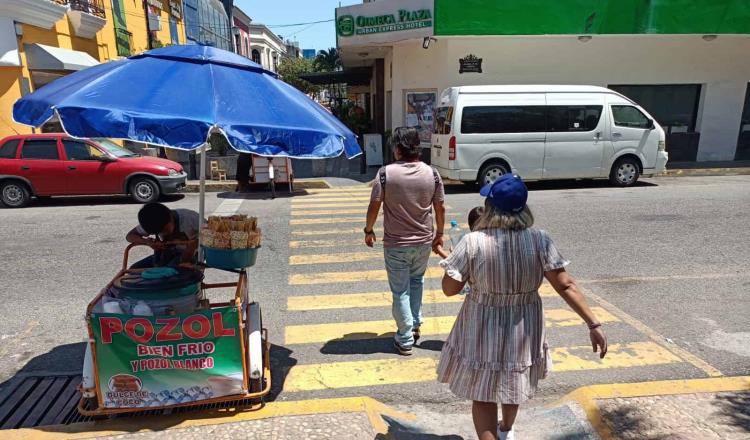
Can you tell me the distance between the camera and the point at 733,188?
39.0 ft

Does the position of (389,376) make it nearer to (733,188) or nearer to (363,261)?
(363,261)

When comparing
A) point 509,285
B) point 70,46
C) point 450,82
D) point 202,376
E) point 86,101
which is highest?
point 70,46

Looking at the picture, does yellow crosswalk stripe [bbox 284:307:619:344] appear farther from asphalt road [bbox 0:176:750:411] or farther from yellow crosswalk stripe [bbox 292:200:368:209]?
yellow crosswalk stripe [bbox 292:200:368:209]

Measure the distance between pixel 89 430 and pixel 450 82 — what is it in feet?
45.0

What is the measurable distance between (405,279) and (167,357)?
1805 millimetres

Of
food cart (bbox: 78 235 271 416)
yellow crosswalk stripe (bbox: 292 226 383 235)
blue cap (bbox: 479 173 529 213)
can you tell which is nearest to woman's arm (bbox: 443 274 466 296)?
blue cap (bbox: 479 173 529 213)

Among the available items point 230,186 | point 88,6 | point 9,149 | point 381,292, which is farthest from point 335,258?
point 88,6

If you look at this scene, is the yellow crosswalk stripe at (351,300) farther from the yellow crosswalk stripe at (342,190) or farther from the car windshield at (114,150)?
the car windshield at (114,150)

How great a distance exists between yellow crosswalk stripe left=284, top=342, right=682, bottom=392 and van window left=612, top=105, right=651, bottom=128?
9.02m

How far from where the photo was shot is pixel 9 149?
10883 millimetres

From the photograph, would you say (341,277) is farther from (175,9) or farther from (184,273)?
(175,9)

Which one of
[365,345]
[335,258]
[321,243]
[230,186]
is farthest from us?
[230,186]

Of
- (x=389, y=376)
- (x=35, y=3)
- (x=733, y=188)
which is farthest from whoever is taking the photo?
(x=35, y=3)

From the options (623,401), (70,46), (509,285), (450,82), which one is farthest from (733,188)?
(70,46)
